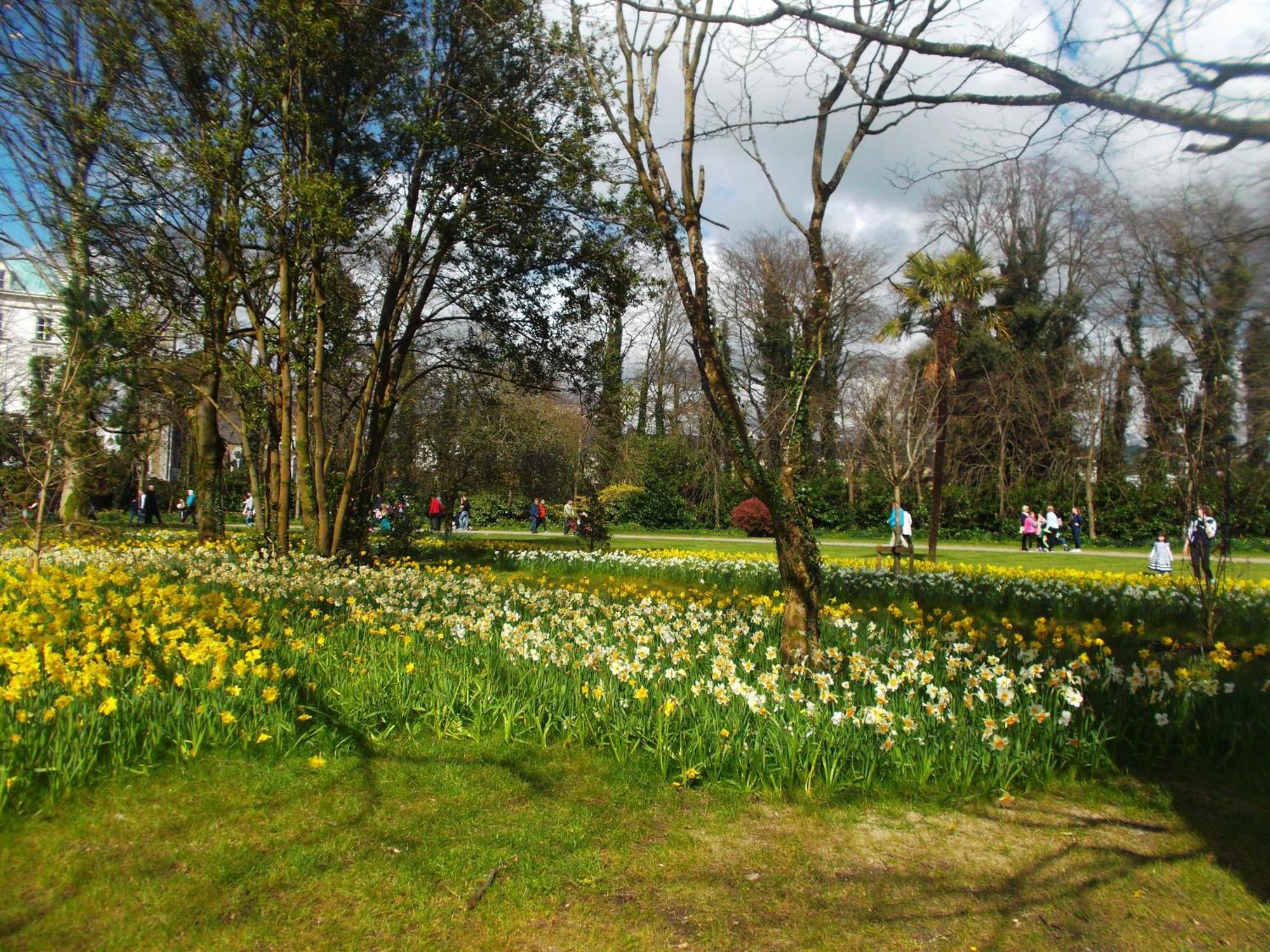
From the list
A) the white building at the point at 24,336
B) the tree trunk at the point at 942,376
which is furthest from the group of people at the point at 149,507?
the tree trunk at the point at 942,376

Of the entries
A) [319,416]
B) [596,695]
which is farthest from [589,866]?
[319,416]

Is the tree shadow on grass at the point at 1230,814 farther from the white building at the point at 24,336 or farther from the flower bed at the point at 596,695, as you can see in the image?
the white building at the point at 24,336

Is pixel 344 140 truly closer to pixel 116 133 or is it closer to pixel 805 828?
pixel 116 133

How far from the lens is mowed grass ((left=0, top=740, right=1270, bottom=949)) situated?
2.60 meters

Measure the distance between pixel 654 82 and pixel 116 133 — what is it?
751 cm

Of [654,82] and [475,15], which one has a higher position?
[475,15]

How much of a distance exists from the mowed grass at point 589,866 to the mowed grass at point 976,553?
431 inches

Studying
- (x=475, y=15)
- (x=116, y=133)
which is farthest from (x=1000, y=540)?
(x=116, y=133)

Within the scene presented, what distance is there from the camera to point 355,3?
10281 millimetres

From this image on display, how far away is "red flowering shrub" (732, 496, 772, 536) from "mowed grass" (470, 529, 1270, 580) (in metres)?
0.41

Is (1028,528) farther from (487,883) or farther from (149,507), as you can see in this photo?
(149,507)

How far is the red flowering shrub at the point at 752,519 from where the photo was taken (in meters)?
26.3

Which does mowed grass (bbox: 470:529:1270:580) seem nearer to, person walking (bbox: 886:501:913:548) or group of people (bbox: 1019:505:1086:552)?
group of people (bbox: 1019:505:1086:552)

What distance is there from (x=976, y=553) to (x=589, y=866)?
21.9 meters
